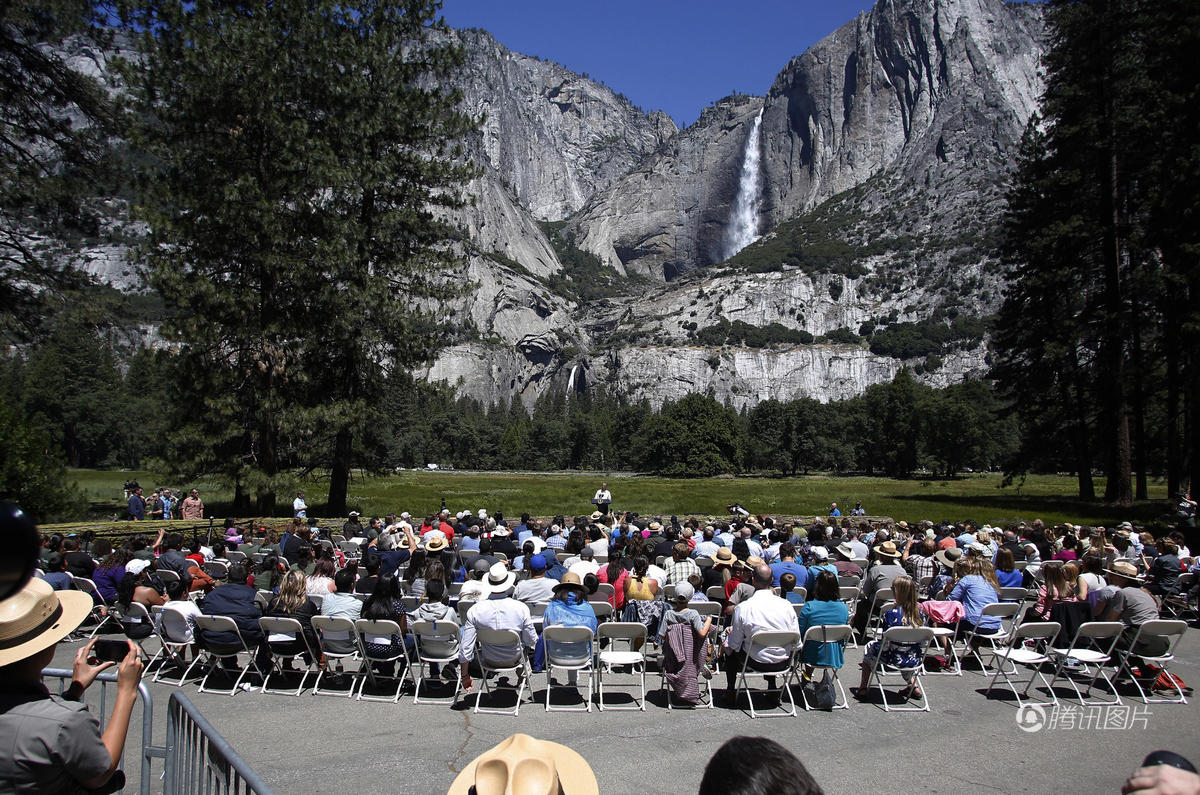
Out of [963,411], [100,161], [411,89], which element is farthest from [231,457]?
[963,411]

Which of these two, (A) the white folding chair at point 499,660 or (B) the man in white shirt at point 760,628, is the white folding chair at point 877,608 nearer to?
(B) the man in white shirt at point 760,628

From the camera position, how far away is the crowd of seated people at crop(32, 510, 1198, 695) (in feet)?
28.3

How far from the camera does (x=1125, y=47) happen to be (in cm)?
2791

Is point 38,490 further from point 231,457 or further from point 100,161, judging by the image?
point 100,161

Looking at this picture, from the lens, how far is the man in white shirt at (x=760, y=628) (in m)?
7.97

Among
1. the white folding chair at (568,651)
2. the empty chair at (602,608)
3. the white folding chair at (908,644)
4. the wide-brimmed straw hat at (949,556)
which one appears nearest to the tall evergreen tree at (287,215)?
the empty chair at (602,608)

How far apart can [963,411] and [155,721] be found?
3919 inches

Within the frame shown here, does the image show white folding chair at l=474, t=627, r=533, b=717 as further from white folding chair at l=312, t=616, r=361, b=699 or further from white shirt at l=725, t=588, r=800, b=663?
white shirt at l=725, t=588, r=800, b=663

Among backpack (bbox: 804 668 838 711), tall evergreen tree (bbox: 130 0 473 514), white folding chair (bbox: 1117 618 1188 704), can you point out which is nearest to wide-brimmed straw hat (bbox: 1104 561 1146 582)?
white folding chair (bbox: 1117 618 1188 704)

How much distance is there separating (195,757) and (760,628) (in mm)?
5912

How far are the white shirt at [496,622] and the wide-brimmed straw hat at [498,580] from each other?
2.39 ft

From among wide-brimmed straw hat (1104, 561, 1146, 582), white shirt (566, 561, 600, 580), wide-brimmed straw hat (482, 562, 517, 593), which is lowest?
white shirt (566, 561, 600, 580)

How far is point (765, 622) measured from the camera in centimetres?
796

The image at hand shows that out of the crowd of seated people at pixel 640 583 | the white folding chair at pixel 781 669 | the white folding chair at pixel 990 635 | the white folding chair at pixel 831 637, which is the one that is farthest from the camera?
the white folding chair at pixel 990 635
